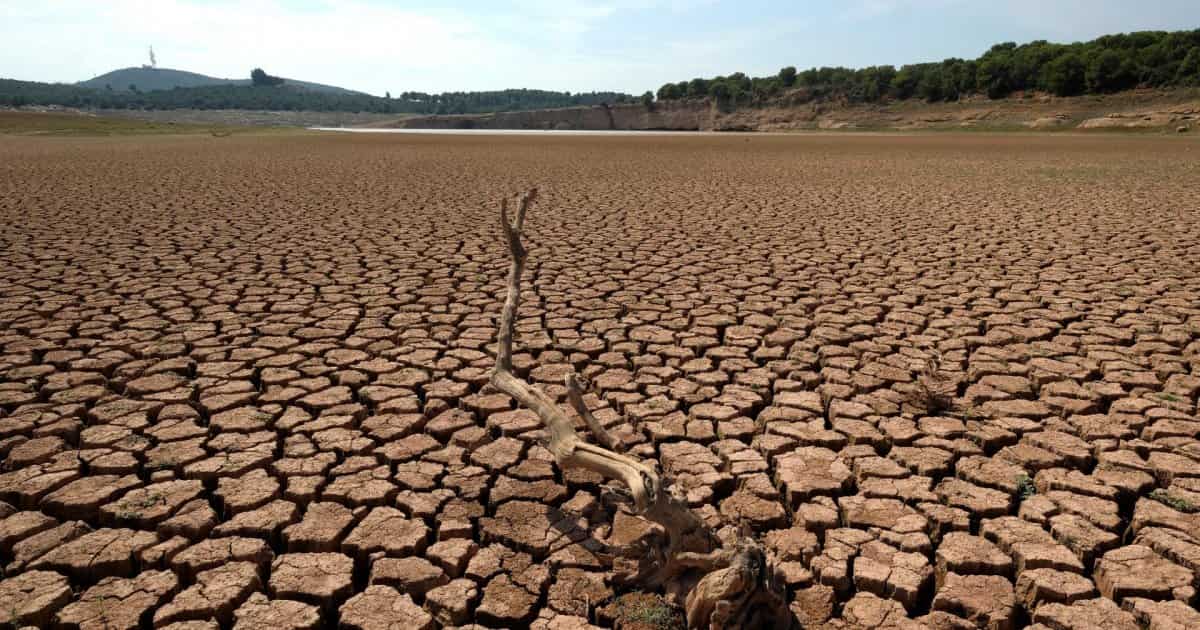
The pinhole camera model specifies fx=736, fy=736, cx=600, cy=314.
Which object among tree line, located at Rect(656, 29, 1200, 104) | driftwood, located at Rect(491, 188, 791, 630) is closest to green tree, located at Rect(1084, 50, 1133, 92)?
tree line, located at Rect(656, 29, 1200, 104)

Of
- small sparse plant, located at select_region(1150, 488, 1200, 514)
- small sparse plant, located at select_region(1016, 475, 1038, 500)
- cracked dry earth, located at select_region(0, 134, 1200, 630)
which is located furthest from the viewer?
small sparse plant, located at select_region(1016, 475, 1038, 500)

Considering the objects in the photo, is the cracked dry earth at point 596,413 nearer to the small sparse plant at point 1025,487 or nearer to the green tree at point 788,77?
the small sparse plant at point 1025,487

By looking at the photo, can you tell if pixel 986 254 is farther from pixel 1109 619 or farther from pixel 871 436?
pixel 1109 619

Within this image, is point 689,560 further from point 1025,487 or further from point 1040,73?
point 1040,73

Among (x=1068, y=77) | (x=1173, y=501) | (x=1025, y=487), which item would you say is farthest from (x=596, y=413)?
(x=1068, y=77)

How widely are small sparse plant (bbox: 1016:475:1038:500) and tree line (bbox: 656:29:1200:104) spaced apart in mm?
45078

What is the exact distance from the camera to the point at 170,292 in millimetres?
5047

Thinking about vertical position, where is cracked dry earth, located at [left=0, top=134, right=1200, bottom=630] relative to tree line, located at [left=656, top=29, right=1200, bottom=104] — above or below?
below

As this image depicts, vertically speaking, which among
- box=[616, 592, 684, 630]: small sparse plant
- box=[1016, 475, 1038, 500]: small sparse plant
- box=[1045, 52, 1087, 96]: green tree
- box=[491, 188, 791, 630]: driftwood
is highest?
box=[1045, 52, 1087, 96]: green tree

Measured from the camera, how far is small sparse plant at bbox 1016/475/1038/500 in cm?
252

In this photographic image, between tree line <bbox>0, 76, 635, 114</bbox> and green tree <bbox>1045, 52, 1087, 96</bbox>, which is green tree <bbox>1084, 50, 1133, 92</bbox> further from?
tree line <bbox>0, 76, 635, 114</bbox>

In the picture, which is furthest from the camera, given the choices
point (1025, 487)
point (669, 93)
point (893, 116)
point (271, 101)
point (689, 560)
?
point (271, 101)

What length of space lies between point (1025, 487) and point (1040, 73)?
50.7 m

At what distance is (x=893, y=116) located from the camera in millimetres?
47531
